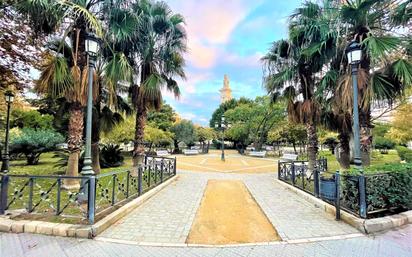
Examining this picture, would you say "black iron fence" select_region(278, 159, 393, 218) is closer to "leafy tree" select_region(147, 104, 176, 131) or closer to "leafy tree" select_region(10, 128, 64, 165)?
"leafy tree" select_region(10, 128, 64, 165)

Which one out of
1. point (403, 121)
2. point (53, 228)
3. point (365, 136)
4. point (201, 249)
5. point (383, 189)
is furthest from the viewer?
point (403, 121)

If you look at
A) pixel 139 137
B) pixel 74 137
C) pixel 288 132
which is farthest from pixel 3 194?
pixel 288 132

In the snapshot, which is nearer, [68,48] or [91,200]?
[91,200]

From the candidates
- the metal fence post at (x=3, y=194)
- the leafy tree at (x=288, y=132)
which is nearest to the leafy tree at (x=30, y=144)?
the metal fence post at (x=3, y=194)

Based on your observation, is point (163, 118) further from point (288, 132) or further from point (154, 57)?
point (154, 57)

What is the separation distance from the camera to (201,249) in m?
3.47

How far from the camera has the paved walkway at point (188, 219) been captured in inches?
156

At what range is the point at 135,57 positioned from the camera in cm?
900

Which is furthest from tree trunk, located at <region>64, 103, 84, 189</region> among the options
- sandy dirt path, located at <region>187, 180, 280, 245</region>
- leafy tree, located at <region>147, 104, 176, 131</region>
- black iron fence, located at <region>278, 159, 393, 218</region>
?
leafy tree, located at <region>147, 104, 176, 131</region>

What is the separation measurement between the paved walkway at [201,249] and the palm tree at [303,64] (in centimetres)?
559

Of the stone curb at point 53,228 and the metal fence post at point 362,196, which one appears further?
the metal fence post at point 362,196

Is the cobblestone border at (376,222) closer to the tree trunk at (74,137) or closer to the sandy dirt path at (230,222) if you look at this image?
the sandy dirt path at (230,222)

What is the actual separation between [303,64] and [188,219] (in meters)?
7.48

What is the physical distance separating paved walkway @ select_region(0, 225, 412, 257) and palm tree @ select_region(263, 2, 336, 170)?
5.59m
